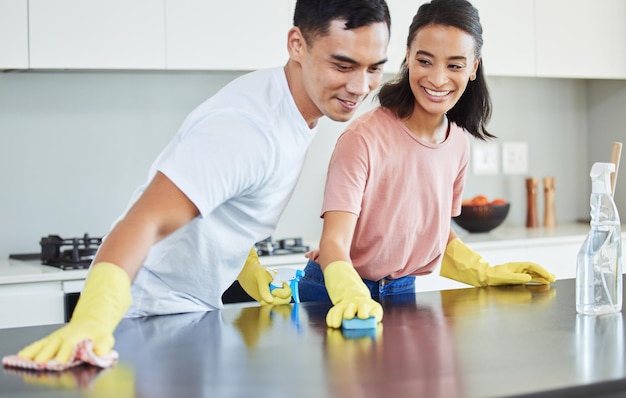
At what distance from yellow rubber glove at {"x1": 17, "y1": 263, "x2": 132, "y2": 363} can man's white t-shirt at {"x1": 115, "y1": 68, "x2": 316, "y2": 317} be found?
7.4 inches

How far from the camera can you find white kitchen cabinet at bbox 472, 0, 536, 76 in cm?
359

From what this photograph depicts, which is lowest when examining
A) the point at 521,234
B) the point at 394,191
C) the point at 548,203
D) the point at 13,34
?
the point at 521,234

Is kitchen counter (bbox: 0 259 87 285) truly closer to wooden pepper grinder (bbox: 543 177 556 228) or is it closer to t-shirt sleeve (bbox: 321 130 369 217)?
t-shirt sleeve (bbox: 321 130 369 217)

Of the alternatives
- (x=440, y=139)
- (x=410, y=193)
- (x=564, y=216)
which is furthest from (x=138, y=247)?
(x=564, y=216)

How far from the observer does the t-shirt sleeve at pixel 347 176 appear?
1.73 metres

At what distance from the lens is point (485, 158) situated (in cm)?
402

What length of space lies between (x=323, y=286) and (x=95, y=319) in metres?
0.82

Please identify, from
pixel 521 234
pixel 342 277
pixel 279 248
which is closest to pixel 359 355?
pixel 342 277

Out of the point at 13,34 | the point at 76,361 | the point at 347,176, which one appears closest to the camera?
the point at 76,361

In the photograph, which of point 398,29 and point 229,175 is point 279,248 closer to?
point 398,29

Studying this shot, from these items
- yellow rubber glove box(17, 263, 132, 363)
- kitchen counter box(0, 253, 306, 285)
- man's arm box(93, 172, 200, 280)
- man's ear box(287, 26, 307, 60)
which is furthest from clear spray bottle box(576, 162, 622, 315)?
kitchen counter box(0, 253, 306, 285)

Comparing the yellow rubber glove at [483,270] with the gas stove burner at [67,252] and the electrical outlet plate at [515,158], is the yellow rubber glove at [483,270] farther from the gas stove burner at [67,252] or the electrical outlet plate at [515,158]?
the electrical outlet plate at [515,158]

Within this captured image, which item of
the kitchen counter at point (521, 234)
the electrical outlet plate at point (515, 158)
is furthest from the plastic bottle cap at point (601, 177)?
the electrical outlet plate at point (515, 158)

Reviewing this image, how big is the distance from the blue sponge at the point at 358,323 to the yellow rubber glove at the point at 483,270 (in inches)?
22.9
